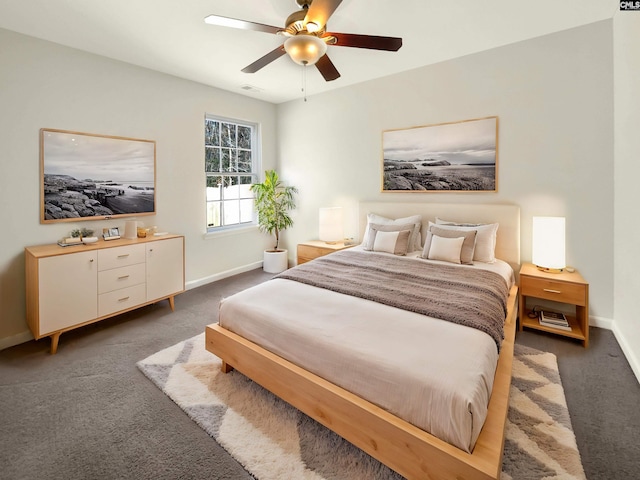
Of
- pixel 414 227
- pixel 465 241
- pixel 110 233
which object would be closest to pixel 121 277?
pixel 110 233

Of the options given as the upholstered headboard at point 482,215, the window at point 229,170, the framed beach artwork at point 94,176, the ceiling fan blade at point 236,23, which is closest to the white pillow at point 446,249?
the upholstered headboard at point 482,215

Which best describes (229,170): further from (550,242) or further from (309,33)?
A: (550,242)

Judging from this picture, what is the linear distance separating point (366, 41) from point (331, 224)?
2.52m

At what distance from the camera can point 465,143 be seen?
3.57 meters

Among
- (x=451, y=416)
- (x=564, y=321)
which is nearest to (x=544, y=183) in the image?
(x=564, y=321)

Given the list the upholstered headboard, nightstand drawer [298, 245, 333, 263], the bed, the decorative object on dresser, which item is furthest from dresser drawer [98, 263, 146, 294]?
the upholstered headboard

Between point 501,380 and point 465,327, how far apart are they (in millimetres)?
310

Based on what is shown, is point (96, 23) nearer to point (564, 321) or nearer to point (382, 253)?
A: point (382, 253)

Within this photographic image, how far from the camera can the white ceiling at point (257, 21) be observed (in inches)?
96.7

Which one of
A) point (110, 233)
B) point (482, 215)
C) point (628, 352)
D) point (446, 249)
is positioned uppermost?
point (482, 215)

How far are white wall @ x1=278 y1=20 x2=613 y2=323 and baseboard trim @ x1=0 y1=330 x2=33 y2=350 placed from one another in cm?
403

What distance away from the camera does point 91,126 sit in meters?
3.22

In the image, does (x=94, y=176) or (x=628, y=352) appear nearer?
(x=628, y=352)

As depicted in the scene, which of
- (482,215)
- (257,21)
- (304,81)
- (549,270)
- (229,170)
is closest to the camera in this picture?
(257,21)
